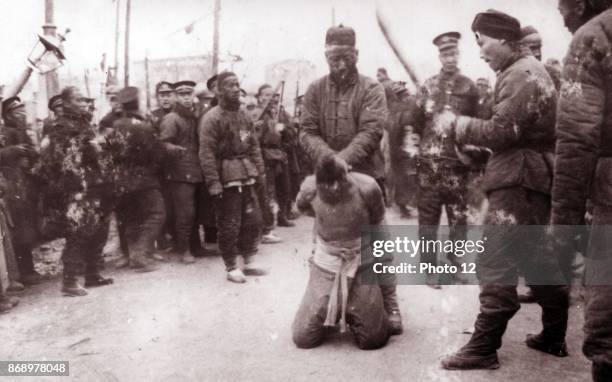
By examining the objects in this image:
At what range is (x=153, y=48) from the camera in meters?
5.20

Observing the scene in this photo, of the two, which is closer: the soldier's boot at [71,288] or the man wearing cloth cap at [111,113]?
the soldier's boot at [71,288]

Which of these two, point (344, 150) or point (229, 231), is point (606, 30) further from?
point (229, 231)

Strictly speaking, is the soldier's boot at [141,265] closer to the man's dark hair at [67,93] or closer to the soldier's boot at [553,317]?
the man's dark hair at [67,93]

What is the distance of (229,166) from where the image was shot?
5086 mm

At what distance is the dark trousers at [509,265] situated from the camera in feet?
9.61

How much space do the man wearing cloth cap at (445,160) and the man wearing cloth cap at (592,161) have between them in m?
2.12

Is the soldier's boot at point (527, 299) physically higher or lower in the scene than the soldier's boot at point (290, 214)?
higher

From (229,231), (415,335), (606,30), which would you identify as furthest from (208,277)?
(606,30)

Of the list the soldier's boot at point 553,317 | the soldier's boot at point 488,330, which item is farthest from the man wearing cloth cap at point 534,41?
the soldier's boot at point 488,330

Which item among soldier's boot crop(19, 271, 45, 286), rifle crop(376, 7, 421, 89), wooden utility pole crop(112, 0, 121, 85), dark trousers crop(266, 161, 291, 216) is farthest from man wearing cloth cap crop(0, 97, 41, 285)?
rifle crop(376, 7, 421, 89)

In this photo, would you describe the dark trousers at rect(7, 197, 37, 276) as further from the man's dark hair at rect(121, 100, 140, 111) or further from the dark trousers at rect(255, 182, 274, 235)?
the dark trousers at rect(255, 182, 274, 235)

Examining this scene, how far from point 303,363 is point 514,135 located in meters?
1.77

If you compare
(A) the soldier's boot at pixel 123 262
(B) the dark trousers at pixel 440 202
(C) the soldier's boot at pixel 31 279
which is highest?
(B) the dark trousers at pixel 440 202

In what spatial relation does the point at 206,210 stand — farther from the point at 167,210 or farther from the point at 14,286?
the point at 14,286
